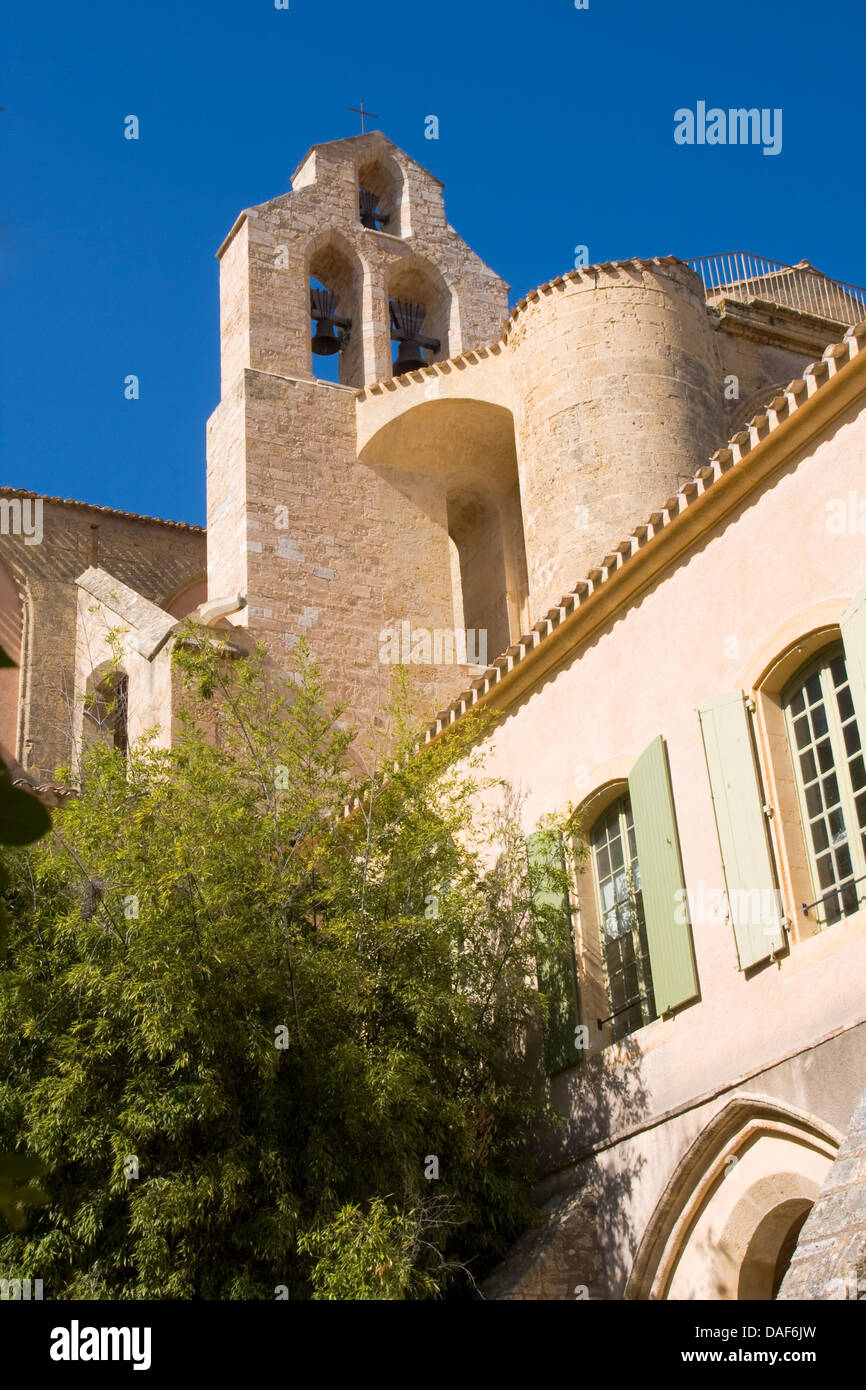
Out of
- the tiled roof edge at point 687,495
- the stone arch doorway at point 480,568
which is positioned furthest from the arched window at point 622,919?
the stone arch doorway at point 480,568

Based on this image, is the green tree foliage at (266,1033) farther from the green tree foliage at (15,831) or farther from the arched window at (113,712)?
the green tree foliage at (15,831)

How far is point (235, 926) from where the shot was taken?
32.1 ft

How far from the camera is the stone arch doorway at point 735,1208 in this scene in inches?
354

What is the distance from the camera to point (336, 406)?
19219 mm

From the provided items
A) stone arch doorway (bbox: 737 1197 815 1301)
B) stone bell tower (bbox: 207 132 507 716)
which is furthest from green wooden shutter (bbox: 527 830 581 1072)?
stone bell tower (bbox: 207 132 507 716)

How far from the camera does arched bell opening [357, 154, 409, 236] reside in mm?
21844

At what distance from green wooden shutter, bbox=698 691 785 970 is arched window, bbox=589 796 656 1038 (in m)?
1.12

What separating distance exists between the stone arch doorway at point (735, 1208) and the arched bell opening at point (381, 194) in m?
15.1

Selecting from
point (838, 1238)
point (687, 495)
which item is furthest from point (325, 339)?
point (838, 1238)

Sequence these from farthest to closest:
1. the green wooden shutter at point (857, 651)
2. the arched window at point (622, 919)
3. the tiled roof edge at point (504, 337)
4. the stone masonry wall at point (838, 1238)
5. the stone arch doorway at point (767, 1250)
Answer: the tiled roof edge at point (504, 337) < the arched window at point (622, 919) < the stone arch doorway at point (767, 1250) < the green wooden shutter at point (857, 651) < the stone masonry wall at point (838, 1238)

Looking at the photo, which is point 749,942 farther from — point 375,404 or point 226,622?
point 375,404

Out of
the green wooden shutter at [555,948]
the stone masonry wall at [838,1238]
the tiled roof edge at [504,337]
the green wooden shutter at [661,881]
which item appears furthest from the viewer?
the tiled roof edge at [504,337]

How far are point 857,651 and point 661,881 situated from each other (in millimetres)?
2132
